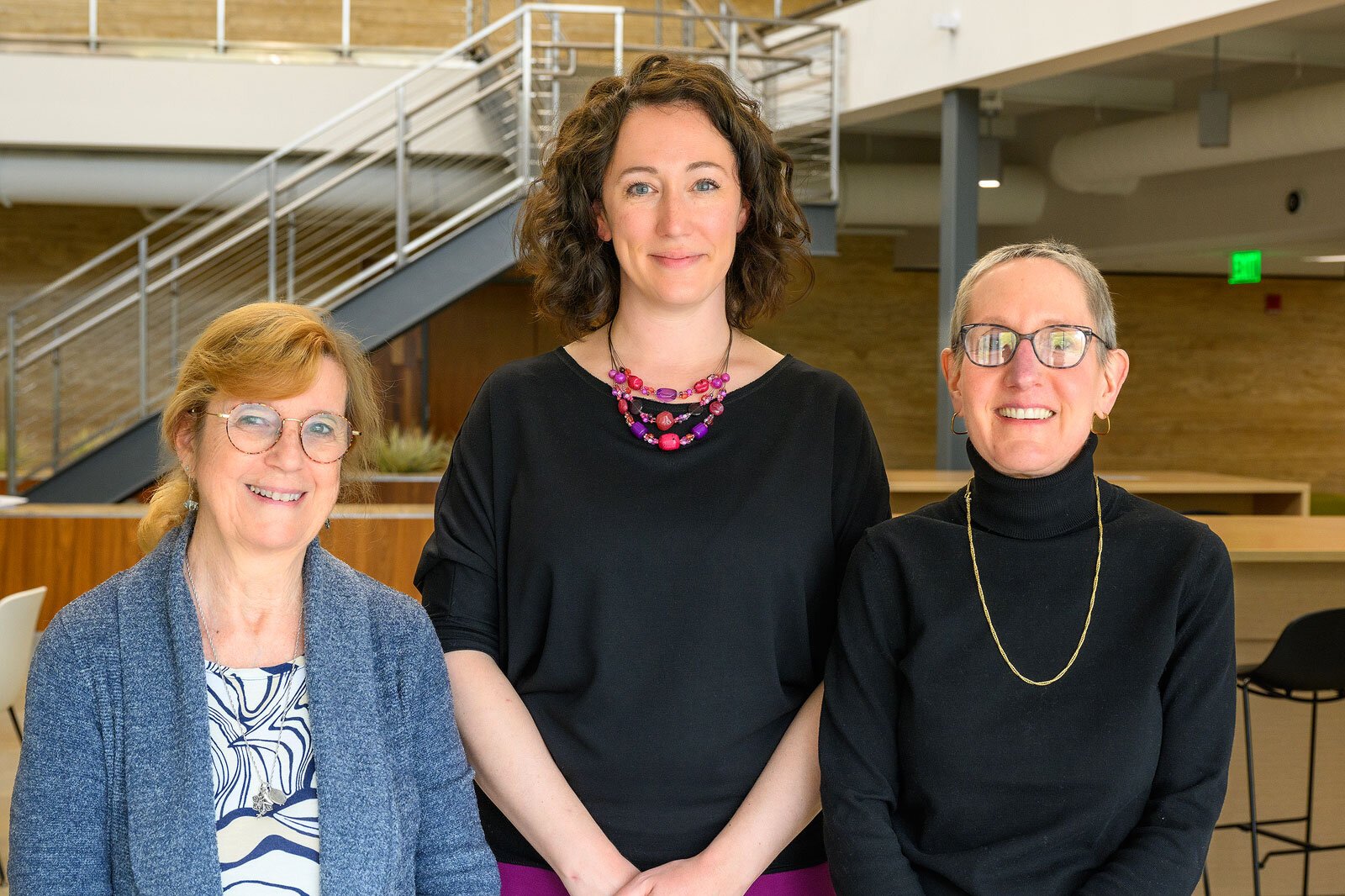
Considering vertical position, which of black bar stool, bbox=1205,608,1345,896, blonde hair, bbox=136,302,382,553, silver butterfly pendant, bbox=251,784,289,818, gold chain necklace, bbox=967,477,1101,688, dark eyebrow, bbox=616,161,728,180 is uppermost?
dark eyebrow, bbox=616,161,728,180

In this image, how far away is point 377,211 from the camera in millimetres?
8586

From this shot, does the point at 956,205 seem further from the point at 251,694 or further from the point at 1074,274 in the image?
the point at 251,694

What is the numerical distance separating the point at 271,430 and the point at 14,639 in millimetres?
2974

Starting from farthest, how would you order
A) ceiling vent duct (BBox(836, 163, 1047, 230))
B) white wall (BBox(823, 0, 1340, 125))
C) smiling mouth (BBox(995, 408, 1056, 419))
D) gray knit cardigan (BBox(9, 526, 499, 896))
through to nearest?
ceiling vent duct (BBox(836, 163, 1047, 230)) → white wall (BBox(823, 0, 1340, 125)) → smiling mouth (BBox(995, 408, 1056, 419)) → gray knit cardigan (BBox(9, 526, 499, 896))

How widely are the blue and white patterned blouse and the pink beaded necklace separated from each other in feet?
1.65

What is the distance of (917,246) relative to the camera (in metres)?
12.5

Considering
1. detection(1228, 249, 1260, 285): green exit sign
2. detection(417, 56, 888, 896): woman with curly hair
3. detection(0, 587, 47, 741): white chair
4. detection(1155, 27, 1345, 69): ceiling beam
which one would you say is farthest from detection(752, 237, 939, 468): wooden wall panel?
detection(417, 56, 888, 896): woman with curly hair

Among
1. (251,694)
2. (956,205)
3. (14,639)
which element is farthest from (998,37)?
(251,694)

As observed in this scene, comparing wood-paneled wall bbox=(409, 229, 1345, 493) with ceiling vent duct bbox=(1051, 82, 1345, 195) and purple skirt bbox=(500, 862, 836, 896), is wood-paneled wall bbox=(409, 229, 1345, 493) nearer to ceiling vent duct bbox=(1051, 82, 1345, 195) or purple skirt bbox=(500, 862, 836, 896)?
ceiling vent duct bbox=(1051, 82, 1345, 195)

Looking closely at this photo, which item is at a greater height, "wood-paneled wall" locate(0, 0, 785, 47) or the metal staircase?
"wood-paneled wall" locate(0, 0, 785, 47)

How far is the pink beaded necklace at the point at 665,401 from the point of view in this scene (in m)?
1.58

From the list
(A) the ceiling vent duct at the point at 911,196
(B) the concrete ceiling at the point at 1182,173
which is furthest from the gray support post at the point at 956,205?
(A) the ceiling vent duct at the point at 911,196

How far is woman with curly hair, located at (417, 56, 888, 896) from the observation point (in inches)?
59.1

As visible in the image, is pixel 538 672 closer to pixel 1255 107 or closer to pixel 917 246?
pixel 1255 107
